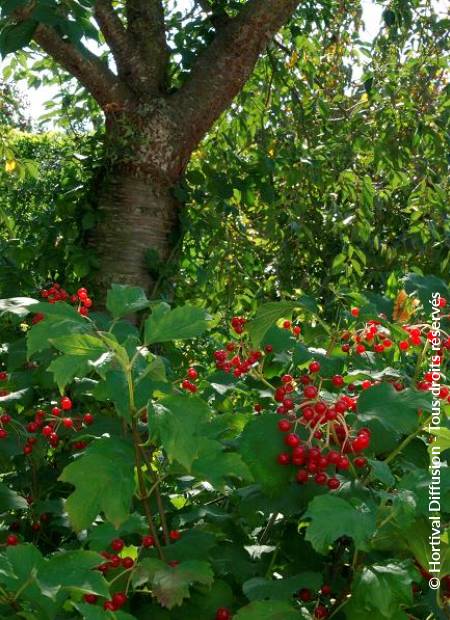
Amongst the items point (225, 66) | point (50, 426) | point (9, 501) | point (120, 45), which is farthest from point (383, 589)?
point (120, 45)

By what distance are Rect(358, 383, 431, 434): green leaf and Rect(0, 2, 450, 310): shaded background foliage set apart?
222cm

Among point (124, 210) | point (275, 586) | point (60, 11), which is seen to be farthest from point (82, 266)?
point (275, 586)

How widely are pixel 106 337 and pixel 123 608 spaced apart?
0.44 metres

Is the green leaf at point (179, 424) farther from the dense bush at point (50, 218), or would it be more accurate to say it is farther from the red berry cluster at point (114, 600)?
the dense bush at point (50, 218)

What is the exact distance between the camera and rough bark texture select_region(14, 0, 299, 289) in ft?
12.4

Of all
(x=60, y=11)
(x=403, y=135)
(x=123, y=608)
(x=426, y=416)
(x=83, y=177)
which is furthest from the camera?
(x=403, y=135)

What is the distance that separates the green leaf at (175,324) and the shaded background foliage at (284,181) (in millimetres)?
2139

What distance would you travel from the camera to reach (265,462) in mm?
1483

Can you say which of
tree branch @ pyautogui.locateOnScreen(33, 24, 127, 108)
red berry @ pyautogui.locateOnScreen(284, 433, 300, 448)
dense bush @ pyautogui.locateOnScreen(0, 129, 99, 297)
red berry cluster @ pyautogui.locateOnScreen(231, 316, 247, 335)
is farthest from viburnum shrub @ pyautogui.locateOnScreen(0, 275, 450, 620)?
tree branch @ pyautogui.locateOnScreen(33, 24, 127, 108)

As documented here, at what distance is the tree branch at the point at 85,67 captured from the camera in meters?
3.65

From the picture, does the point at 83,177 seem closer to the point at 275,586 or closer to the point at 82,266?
the point at 82,266

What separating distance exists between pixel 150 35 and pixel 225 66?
1.23 feet

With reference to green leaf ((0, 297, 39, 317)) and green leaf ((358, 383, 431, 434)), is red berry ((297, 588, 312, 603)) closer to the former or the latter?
green leaf ((358, 383, 431, 434))

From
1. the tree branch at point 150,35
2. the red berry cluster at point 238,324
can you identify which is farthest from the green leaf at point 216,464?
the tree branch at point 150,35
